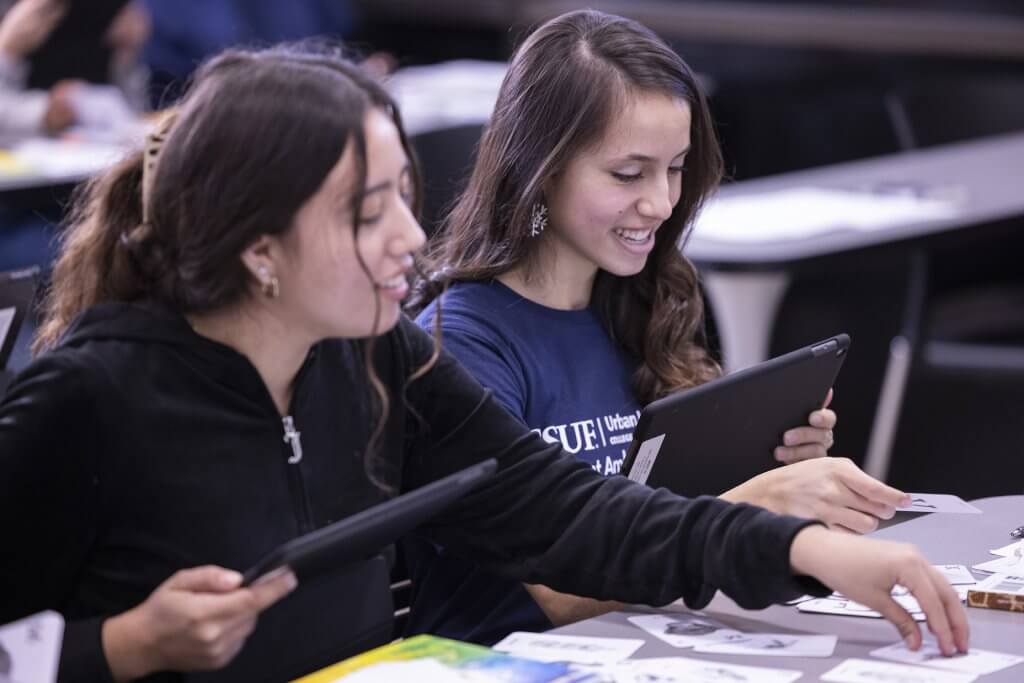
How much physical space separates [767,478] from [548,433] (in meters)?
0.30

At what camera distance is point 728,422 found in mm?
1745

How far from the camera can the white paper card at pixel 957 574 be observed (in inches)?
67.2

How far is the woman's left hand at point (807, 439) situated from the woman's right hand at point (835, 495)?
148mm

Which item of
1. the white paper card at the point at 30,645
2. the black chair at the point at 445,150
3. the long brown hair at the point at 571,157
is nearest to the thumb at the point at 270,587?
the white paper card at the point at 30,645

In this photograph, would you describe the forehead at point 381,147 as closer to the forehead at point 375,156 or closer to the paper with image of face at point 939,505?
the forehead at point 375,156

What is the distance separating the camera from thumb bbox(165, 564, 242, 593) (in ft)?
4.32

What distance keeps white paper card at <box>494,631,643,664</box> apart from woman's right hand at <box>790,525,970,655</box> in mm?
180

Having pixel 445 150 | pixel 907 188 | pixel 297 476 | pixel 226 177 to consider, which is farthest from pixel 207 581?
pixel 907 188

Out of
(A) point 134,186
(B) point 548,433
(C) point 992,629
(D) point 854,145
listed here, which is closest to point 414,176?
(A) point 134,186

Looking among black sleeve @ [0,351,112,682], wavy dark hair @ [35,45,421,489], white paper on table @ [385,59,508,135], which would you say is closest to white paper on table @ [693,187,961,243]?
white paper on table @ [385,59,508,135]

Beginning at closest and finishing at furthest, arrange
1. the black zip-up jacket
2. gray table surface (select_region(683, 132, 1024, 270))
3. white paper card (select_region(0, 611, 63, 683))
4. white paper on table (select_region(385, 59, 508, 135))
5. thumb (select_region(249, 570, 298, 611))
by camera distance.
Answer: white paper card (select_region(0, 611, 63, 683)) < thumb (select_region(249, 570, 298, 611)) < the black zip-up jacket < gray table surface (select_region(683, 132, 1024, 270)) < white paper on table (select_region(385, 59, 508, 135))

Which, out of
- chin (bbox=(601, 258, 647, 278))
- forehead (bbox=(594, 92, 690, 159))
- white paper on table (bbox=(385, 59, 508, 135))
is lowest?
chin (bbox=(601, 258, 647, 278))

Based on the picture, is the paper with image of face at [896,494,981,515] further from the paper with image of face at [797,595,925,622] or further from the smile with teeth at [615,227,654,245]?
the smile with teeth at [615,227,654,245]

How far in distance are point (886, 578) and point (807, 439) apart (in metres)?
0.41
